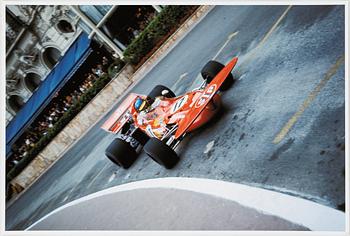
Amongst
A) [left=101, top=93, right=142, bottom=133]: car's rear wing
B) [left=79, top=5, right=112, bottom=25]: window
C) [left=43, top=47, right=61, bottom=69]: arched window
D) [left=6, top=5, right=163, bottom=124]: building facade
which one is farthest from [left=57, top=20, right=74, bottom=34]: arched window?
[left=101, top=93, right=142, bottom=133]: car's rear wing

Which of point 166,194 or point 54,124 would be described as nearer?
point 166,194

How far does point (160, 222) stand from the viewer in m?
5.08

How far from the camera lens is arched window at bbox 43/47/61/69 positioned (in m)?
15.5

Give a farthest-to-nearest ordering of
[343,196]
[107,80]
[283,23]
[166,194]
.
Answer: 1. [107,80]
2. [283,23]
3. [166,194]
4. [343,196]

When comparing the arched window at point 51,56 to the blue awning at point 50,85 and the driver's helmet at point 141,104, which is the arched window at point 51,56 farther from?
the driver's helmet at point 141,104

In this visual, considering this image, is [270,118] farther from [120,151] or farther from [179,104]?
[120,151]

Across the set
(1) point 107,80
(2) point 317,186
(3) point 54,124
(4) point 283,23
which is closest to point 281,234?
(2) point 317,186

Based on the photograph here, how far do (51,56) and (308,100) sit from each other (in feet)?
44.0

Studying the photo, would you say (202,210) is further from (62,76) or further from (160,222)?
(62,76)

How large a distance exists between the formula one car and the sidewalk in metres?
0.58

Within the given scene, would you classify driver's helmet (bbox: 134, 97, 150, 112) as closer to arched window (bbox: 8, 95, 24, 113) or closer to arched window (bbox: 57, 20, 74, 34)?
arched window (bbox: 57, 20, 74, 34)

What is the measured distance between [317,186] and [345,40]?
2.47 metres

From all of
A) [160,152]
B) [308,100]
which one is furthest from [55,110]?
[308,100]

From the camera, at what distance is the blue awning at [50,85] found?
13297mm
